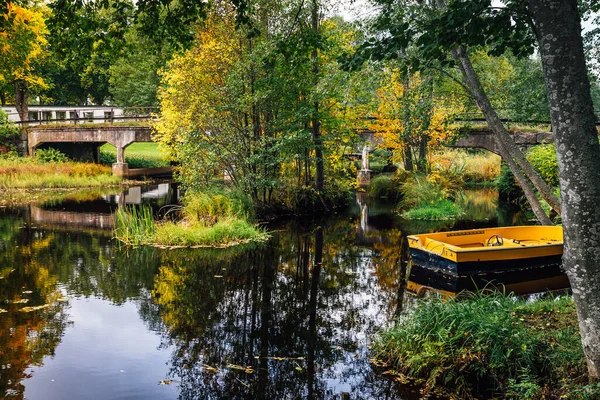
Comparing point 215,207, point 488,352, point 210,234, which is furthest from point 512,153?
point 215,207

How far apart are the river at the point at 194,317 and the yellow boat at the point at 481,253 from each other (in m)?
0.87

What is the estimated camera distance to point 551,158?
21672mm

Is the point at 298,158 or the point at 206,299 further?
the point at 298,158

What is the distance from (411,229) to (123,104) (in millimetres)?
39635

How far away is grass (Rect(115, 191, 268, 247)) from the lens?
14.0 meters

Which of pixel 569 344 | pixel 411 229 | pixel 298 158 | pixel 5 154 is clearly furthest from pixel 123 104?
pixel 569 344

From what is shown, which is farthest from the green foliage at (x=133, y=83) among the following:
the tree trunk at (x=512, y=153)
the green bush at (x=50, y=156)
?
the tree trunk at (x=512, y=153)

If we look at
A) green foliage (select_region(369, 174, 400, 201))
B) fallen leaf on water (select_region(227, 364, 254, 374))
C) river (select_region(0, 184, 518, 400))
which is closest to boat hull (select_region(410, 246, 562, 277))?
river (select_region(0, 184, 518, 400))

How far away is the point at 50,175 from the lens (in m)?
28.7

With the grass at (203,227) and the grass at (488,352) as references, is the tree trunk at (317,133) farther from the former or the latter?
the grass at (488,352)

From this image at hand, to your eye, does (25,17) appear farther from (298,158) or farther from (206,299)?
(206,299)

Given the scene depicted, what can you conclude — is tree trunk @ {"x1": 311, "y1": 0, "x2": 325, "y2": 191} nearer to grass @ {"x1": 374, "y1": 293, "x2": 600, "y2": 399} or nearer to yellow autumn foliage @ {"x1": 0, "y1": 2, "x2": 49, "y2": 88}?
grass @ {"x1": 374, "y1": 293, "x2": 600, "y2": 399}

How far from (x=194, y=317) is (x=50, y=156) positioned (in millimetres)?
29109

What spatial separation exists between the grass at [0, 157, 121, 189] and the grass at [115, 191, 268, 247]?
14.2 m
